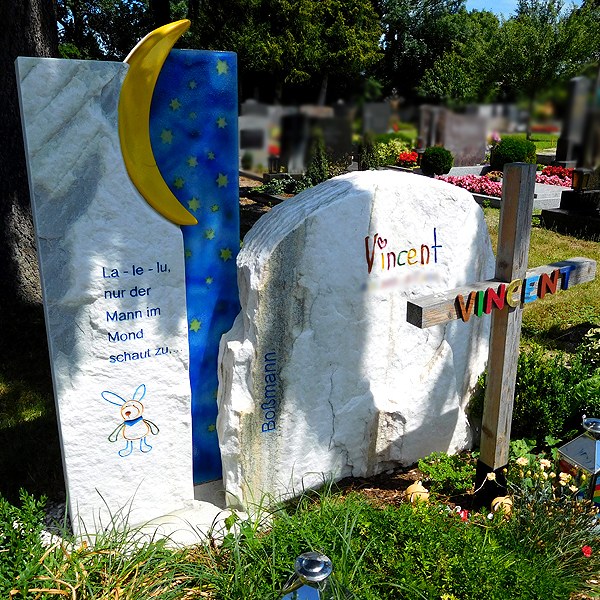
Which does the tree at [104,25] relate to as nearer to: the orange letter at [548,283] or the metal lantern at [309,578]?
the orange letter at [548,283]

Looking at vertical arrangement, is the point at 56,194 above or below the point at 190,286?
above

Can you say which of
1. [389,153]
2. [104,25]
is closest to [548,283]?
[389,153]

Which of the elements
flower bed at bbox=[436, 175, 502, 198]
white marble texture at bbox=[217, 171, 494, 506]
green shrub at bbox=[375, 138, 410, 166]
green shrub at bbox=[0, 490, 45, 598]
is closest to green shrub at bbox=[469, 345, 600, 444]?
white marble texture at bbox=[217, 171, 494, 506]

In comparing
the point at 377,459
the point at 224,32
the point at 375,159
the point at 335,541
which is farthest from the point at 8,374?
the point at 375,159

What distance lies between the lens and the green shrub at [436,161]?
1534 centimetres

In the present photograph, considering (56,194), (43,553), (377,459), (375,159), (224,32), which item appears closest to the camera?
(43,553)

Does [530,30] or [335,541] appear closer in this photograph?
[335,541]

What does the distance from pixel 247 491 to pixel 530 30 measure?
2.96 m

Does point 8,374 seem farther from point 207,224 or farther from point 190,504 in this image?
point 207,224

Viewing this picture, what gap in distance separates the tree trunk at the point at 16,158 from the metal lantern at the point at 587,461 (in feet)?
16.7

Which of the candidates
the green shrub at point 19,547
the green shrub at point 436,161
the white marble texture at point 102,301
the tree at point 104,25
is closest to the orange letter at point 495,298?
the white marble texture at point 102,301

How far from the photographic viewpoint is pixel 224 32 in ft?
34.3

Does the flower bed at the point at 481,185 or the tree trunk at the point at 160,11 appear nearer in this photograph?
the tree trunk at the point at 160,11

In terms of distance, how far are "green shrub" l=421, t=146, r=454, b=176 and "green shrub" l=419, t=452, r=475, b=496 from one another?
12.4 m
